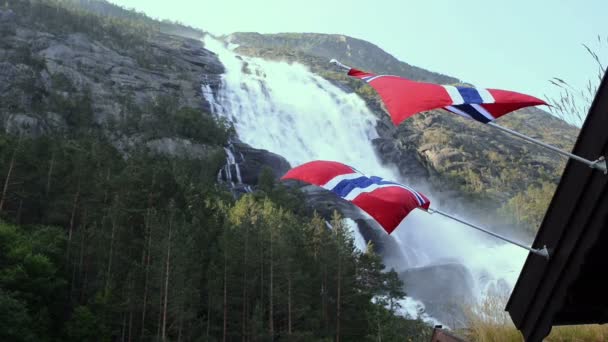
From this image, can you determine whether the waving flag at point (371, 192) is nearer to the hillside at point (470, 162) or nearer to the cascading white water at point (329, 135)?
the cascading white water at point (329, 135)

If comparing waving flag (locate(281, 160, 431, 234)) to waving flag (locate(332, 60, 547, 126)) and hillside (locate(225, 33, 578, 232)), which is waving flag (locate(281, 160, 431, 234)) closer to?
waving flag (locate(332, 60, 547, 126))

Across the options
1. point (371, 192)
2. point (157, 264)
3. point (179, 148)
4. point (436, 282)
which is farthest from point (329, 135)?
point (371, 192)

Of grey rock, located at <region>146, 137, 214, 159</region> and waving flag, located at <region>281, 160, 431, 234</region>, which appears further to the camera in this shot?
grey rock, located at <region>146, 137, 214, 159</region>

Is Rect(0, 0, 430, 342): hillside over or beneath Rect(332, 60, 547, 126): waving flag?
beneath

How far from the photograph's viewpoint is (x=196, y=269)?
2956 cm

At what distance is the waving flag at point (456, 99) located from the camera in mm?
3729

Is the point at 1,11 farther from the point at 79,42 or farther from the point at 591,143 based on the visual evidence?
the point at 591,143

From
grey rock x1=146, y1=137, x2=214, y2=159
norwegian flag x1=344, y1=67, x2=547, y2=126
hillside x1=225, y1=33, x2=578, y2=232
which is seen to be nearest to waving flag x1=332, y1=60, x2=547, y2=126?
norwegian flag x1=344, y1=67, x2=547, y2=126

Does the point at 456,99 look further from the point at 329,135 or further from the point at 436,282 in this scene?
the point at 329,135

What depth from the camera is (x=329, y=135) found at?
82.8m

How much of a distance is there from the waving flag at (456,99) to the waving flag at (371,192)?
1.01 meters

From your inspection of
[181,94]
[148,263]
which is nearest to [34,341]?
[148,263]

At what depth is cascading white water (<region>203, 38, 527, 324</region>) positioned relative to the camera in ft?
200

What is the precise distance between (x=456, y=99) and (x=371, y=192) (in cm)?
129
